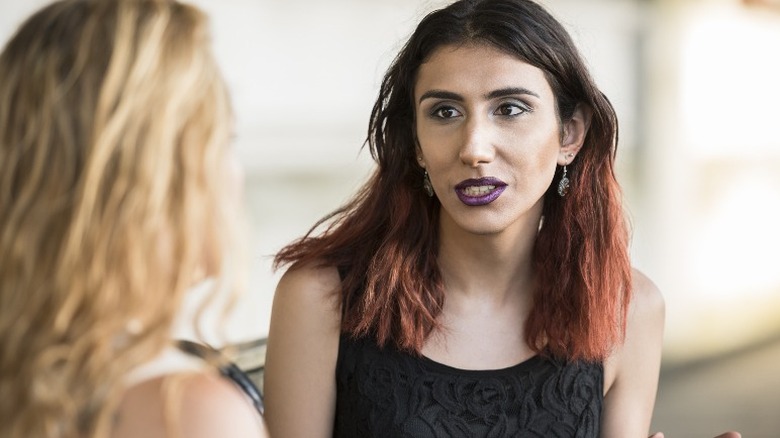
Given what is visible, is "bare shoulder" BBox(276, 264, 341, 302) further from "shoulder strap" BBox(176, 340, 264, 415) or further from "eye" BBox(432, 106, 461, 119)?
"shoulder strap" BBox(176, 340, 264, 415)

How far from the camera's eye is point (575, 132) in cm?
205

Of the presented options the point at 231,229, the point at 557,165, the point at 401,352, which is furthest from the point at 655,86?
the point at 231,229

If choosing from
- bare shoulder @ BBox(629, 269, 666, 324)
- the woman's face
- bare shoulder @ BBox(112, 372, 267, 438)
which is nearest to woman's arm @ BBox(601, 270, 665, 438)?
bare shoulder @ BBox(629, 269, 666, 324)

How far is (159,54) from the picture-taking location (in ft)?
Answer: 3.56

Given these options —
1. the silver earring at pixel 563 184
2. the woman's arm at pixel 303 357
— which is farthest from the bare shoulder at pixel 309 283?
the silver earring at pixel 563 184

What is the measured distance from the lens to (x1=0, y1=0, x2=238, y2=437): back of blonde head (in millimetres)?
1062

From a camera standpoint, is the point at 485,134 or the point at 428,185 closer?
the point at 485,134

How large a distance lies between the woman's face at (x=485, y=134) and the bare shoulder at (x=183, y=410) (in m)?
0.84

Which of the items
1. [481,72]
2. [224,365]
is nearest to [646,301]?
[481,72]

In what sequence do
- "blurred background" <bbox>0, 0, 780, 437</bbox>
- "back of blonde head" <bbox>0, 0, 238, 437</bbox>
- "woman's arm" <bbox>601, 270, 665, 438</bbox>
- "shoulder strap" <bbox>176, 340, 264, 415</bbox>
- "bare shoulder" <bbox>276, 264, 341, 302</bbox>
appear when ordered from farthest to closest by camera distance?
1. "blurred background" <bbox>0, 0, 780, 437</bbox>
2. "woman's arm" <bbox>601, 270, 665, 438</bbox>
3. "bare shoulder" <bbox>276, 264, 341, 302</bbox>
4. "shoulder strap" <bbox>176, 340, 264, 415</bbox>
5. "back of blonde head" <bbox>0, 0, 238, 437</bbox>

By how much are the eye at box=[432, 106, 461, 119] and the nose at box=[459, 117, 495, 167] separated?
0.04 meters

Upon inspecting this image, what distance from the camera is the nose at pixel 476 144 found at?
185 cm

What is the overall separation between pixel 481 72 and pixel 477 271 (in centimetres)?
36

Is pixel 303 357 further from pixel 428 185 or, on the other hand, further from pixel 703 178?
pixel 703 178
